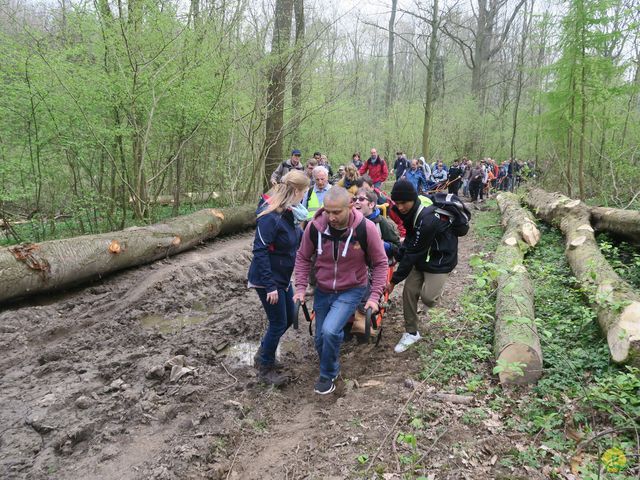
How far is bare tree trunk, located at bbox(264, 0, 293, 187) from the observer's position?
1180 cm

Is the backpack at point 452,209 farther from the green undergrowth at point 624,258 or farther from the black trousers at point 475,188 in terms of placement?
the black trousers at point 475,188

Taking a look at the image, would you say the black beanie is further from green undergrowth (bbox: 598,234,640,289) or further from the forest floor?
green undergrowth (bbox: 598,234,640,289)

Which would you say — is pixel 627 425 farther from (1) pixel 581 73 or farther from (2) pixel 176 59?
(1) pixel 581 73

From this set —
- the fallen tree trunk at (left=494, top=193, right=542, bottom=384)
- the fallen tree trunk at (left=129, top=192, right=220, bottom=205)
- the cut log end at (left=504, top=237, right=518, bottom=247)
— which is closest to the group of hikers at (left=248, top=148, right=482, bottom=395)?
the fallen tree trunk at (left=494, top=193, right=542, bottom=384)

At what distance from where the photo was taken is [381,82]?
1602 inches

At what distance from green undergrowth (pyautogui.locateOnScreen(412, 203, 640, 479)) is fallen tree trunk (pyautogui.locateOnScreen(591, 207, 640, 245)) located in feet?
8.55

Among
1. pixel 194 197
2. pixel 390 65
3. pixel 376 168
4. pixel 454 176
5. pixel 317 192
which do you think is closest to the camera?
pixel 317 192

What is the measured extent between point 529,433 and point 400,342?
1.77 m

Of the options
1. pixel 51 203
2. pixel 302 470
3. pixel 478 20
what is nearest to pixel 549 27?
pixel 302 470

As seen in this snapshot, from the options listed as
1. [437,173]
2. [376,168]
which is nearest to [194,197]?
[376,168]

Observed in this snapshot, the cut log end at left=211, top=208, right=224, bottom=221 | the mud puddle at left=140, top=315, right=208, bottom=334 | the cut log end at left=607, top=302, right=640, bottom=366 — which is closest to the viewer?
the cut log end at left=607, top=302, right=640, bottom=366

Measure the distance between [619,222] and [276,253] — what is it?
6778 millimetres

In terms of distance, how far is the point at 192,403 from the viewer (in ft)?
12.4

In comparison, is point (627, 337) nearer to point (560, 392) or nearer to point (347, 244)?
point (560, 392)
